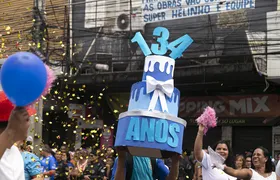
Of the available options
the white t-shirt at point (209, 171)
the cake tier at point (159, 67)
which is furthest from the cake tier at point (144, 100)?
the white t-shirt at point (209, 171)

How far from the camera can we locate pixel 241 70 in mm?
14062

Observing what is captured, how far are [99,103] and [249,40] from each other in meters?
6.76

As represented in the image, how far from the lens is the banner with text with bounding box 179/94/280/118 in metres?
15.4

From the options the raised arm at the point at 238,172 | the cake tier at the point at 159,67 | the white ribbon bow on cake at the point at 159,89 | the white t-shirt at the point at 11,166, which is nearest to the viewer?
the white t-shirt at the point at 11,166

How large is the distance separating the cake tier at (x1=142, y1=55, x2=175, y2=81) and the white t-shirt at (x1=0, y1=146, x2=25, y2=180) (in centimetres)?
209

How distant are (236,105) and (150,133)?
12.3 meters

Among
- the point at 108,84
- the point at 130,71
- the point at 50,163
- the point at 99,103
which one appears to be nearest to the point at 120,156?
the point at 50,163

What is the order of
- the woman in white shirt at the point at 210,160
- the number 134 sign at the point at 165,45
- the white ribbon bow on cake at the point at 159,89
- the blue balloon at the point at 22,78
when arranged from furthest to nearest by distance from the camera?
the woman in white shirt at the point at 210,160
the number 134 sign at the point at 165,45
the white ribbon bow on cake at the point at 159,89
the blue balloon at the point at 22,78

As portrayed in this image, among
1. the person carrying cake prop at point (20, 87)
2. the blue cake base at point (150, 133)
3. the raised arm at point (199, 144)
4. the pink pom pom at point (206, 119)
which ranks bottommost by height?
the raised arm at point (199, 144)

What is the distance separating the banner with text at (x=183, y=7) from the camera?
1510 cm

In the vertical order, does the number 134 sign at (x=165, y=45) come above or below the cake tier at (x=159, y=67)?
above

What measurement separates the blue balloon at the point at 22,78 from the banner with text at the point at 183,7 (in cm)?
1315

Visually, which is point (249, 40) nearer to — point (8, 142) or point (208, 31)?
point (208, 31)

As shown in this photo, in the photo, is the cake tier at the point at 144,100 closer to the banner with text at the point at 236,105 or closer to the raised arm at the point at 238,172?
the raised arm at the point at 238,172
